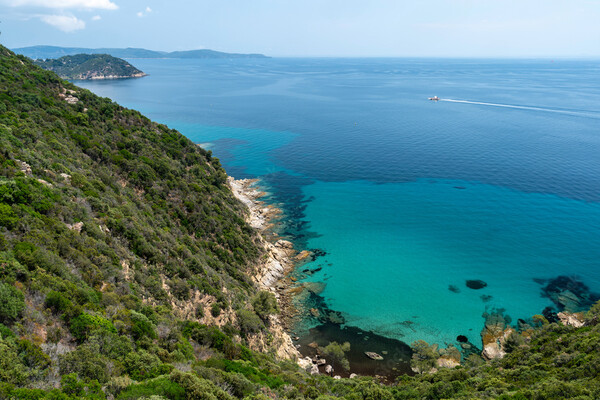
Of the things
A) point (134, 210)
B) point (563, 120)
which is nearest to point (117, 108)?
point (134, 210)

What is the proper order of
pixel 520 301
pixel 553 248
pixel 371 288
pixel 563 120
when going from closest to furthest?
pixel 520 301 < pixel 371 288 < pixel 553 248 < pixel 563 120

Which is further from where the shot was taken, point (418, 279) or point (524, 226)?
point (524, 226)

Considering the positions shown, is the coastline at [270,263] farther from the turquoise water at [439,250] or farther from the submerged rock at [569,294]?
the submerged rock at [569,294]

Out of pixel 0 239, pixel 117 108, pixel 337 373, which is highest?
pixel 117 108

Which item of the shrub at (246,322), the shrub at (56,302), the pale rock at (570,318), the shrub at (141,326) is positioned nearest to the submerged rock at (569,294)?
the pale rock at (570,318)

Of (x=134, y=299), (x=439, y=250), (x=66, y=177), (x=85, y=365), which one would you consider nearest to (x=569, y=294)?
(x=439, y=250)

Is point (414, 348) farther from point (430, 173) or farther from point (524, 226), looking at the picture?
point (430, 173)
